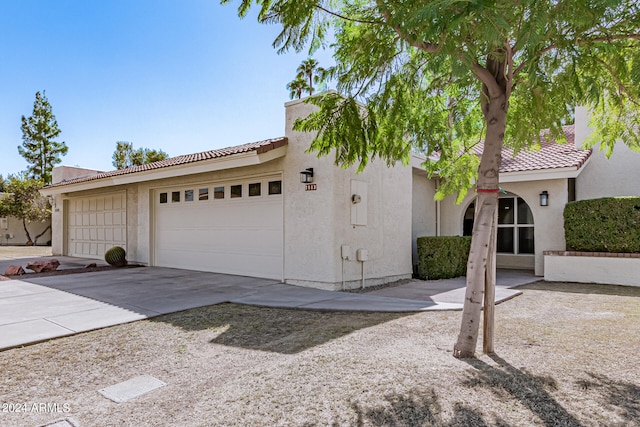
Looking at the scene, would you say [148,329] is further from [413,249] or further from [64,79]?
[64,79]

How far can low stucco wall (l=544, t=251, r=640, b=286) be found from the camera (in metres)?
9.97

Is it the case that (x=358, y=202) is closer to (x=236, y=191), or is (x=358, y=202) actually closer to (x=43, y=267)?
(x=236, y=191)

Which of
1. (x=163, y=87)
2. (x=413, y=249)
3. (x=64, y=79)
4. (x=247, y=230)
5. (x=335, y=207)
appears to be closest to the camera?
(x=335, y=207)

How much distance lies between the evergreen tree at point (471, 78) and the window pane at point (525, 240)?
8286 millimetres

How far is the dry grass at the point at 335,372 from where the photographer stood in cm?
312

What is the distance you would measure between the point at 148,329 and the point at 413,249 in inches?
345

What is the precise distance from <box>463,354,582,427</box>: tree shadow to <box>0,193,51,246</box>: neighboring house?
1329 inches

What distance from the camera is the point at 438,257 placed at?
11.3 metres

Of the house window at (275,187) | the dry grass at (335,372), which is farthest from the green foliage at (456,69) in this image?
the house window at (275,187)

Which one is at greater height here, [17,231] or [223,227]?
[223,227]

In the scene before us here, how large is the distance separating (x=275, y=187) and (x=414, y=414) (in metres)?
7.67

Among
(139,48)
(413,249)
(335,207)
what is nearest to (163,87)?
(139,48)

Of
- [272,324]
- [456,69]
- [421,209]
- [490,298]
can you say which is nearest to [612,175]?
[421,209]

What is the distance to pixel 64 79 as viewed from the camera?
54.2 ft
